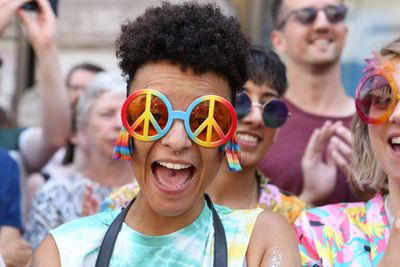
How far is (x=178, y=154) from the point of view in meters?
2.64

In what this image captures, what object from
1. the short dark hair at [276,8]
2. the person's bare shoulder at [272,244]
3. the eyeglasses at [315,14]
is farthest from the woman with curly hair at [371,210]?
the short dark hair at [276,8]

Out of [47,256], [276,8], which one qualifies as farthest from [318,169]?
[47,256]

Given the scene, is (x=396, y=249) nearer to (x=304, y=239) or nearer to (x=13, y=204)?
(x=304, y=239)

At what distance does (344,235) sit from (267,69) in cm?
100

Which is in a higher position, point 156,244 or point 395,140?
point 395,140

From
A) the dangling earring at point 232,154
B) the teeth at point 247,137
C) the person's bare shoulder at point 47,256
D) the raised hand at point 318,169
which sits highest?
the dangling earring at point 232,154

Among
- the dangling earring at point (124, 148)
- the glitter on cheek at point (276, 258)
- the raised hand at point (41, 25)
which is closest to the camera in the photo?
the glitter on cheek at point (276, 258)

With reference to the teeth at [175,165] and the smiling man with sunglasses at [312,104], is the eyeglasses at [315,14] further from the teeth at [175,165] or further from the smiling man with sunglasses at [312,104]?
the teeth at [175,165]

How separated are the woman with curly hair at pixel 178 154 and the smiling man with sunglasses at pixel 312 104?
61.1 inches

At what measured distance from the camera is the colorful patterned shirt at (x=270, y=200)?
3736 mm

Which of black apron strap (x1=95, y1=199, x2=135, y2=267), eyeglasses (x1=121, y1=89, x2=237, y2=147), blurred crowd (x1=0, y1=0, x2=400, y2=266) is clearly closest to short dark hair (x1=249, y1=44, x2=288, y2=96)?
blurred crowd (x1=0, y1=0, x2=400, y2=266)

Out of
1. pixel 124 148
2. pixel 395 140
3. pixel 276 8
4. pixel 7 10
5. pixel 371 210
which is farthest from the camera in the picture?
pixel 276 8

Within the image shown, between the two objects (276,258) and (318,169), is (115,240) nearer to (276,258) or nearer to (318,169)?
(276,258)

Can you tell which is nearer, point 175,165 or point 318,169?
point 175,165
